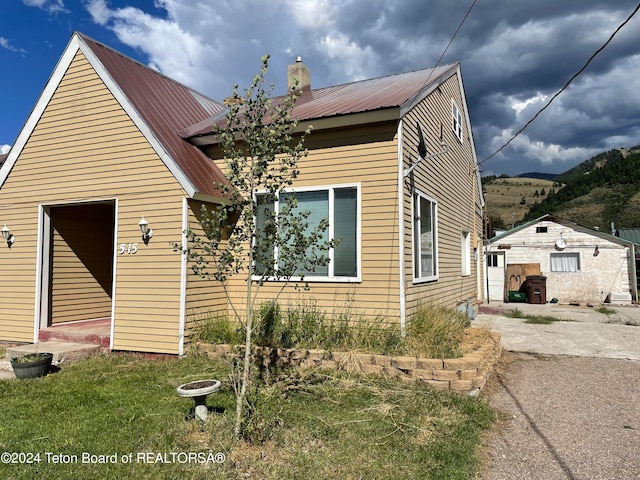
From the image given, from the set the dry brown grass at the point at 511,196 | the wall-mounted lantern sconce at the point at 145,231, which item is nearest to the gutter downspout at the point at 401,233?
the wall-mounted lantern sconce at the point at 145,231

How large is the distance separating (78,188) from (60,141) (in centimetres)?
114

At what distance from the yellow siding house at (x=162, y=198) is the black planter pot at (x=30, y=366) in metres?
1.36

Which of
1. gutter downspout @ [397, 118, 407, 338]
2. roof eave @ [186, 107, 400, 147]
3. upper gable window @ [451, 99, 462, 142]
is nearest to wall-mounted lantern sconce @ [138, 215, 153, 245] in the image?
roof eave @ [186, 107, 400, 147]

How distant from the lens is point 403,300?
6996 mm

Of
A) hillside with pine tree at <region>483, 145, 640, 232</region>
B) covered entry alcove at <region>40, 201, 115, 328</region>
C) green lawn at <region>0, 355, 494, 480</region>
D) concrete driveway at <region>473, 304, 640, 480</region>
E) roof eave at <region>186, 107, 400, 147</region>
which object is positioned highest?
hillside with pine tree at <region>483, 145, 640, 232</region>

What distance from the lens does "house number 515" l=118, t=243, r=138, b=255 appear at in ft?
25.7

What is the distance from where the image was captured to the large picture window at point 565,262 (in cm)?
1966

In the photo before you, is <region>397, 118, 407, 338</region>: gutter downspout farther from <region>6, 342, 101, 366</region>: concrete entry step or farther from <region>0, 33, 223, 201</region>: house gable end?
<region>6, 342, 101, 366</region>: concrete entry step

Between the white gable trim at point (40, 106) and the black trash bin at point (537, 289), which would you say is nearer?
the white gable trim at point (40, 106)

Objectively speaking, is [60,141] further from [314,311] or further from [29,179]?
[314,311]

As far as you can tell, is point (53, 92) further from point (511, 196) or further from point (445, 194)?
point (511, 196)

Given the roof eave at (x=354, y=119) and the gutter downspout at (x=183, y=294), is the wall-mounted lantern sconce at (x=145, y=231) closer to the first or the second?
the gutter downspout at (x=183, y=294)

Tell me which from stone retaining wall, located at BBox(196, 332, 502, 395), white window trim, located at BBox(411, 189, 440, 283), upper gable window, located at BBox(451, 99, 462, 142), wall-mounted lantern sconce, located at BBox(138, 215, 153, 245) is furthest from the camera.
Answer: upper gable window, located at BBox(451, 99, 462, 142)

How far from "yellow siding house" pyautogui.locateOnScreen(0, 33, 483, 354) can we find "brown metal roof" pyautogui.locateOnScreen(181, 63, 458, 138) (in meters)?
0.06
